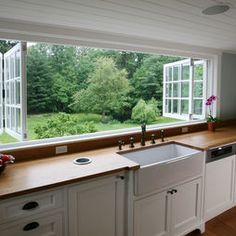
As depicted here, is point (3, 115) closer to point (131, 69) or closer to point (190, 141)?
point (190, 141)

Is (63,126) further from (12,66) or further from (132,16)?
(132,16)

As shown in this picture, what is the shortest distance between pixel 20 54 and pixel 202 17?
1564mm

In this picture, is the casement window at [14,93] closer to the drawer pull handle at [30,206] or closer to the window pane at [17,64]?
the window pane at [17,64]

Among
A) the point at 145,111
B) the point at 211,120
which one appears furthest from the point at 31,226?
the point at 145,111

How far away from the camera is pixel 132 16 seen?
66.9 inches

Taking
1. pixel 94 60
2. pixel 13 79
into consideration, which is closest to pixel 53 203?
pixel 13 79

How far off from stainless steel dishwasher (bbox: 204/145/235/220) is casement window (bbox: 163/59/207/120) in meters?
0.94

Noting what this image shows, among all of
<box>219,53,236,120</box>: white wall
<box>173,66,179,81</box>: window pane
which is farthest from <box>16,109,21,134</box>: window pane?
<box>219,53,236,120</box>: white wall

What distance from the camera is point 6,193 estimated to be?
1254 mm

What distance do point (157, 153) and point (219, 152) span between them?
2.18 feet

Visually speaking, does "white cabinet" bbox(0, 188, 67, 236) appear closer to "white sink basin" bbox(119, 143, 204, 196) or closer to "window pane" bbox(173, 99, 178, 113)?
"white sink basin" bbox(119, 143, 204, 196)

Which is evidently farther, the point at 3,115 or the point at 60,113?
the point at 60,113

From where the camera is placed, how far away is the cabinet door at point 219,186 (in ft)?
7.68

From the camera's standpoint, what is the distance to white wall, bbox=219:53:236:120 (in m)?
3.34
